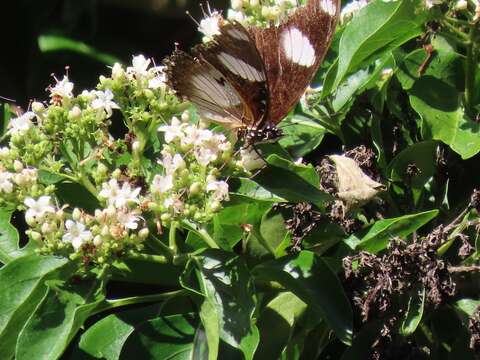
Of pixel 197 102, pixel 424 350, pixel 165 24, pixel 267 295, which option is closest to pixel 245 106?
pixel 197 102

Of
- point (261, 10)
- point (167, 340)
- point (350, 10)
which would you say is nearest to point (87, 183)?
point (167, 340)

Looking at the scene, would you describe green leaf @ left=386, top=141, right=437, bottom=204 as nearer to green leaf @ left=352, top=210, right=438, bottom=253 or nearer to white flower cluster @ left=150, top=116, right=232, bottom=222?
green leaf @ left=352, top=210, right=438, bottom=253

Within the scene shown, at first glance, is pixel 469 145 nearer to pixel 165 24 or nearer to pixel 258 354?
pixel 258 354

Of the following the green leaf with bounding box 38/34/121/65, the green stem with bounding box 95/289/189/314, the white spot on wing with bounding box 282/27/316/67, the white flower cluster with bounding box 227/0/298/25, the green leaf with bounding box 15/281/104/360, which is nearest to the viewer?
the green leaf with bounding box 15/281/104/360

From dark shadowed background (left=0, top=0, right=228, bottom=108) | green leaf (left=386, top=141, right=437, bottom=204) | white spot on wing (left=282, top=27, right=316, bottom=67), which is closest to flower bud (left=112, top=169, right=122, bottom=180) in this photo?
white spot on wing (left=282, top=27, right=316, bottom=67)

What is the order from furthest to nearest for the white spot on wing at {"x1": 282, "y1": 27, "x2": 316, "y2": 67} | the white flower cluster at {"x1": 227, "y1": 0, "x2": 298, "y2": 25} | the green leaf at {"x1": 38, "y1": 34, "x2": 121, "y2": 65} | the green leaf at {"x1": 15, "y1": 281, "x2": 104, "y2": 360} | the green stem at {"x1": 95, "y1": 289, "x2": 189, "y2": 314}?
1. the green leaf at {"x1": 38, "y1": 34, "x2": 121, "y2": 65}
2. the white flower cluster at {"x1": 227, "y1": 0, "x2": 298, "y2": 25}
3. the white spot on wing at {"x1": 282, "y1": 27, "x2": 316, "y2": 67}
4. the green stem at {"x1": 95, "y1": 289, "x2": 189, "y2": 314}
5. the green leaf at {"x1": 15, "y1": 281, "x2": 104, "y2": 360}

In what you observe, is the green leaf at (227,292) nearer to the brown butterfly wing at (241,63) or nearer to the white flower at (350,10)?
the brown butterfly wing at (241,63)

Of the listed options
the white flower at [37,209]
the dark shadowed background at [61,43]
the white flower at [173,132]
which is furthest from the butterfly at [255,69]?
the dark shadowed background at [61,43]
